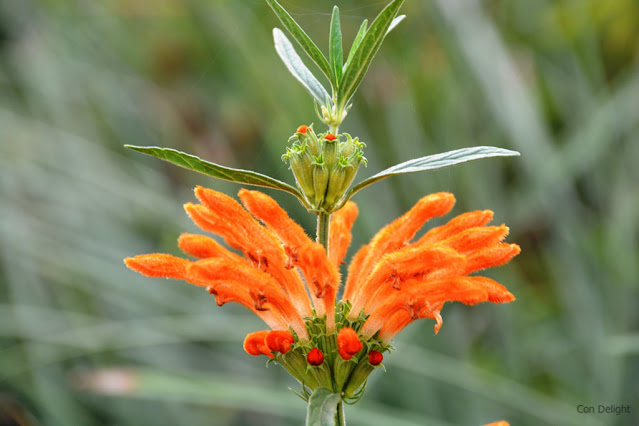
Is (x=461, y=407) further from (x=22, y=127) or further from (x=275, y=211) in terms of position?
(x=22, y=127)

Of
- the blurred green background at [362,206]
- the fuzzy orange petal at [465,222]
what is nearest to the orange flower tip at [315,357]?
the fuzzy orange petal at [465,222]

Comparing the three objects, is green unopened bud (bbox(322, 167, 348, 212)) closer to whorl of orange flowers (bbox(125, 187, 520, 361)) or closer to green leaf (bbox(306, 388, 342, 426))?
whorl of orange flowers (bbox(125, 187, 520, 361))

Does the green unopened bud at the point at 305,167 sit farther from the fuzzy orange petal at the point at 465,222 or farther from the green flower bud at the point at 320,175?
the fuzzy orange petal at the point at 465,222

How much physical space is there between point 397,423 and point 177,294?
3.94 ft

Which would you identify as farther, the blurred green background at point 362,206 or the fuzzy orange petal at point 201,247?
the blurred green background at point 362,206

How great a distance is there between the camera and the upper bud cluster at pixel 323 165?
75cm

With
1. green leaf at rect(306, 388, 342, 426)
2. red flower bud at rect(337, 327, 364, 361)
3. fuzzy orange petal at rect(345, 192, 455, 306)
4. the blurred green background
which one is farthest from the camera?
the blurred green background

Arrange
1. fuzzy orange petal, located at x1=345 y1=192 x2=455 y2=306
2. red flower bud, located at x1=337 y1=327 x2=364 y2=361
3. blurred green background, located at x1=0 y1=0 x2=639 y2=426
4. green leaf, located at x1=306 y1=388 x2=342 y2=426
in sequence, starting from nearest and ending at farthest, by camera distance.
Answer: green leaf, located at x1=306 y1=388 x2=342 y2=426 → red flower bud, located at x1=337 y1=327 x2=364 y2=361 → fuzzy orange petal, located at x1=345 y1=192 x2=455 y2=306 → blurred green background, located at x1=0 y1=0 x2=639 y2=426

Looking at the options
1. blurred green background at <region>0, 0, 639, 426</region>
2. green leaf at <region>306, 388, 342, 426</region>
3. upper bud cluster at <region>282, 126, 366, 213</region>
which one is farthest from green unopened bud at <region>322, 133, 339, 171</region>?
blurred green background at <region>0, 0, 639, 426</region>

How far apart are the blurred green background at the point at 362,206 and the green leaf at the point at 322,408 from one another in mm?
1125

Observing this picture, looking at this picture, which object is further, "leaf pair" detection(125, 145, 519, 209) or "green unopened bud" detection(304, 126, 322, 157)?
"green unopened bud" detection(304, 126, 322, 157)

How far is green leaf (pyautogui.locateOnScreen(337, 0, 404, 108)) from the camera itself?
26.8 inches

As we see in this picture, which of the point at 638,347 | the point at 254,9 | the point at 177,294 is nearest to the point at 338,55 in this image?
the point at 638,347

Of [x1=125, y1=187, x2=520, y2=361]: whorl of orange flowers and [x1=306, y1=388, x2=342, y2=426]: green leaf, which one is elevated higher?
[x1=125, y1=187, x2=520, y2=361]: whorl of orange flowers
